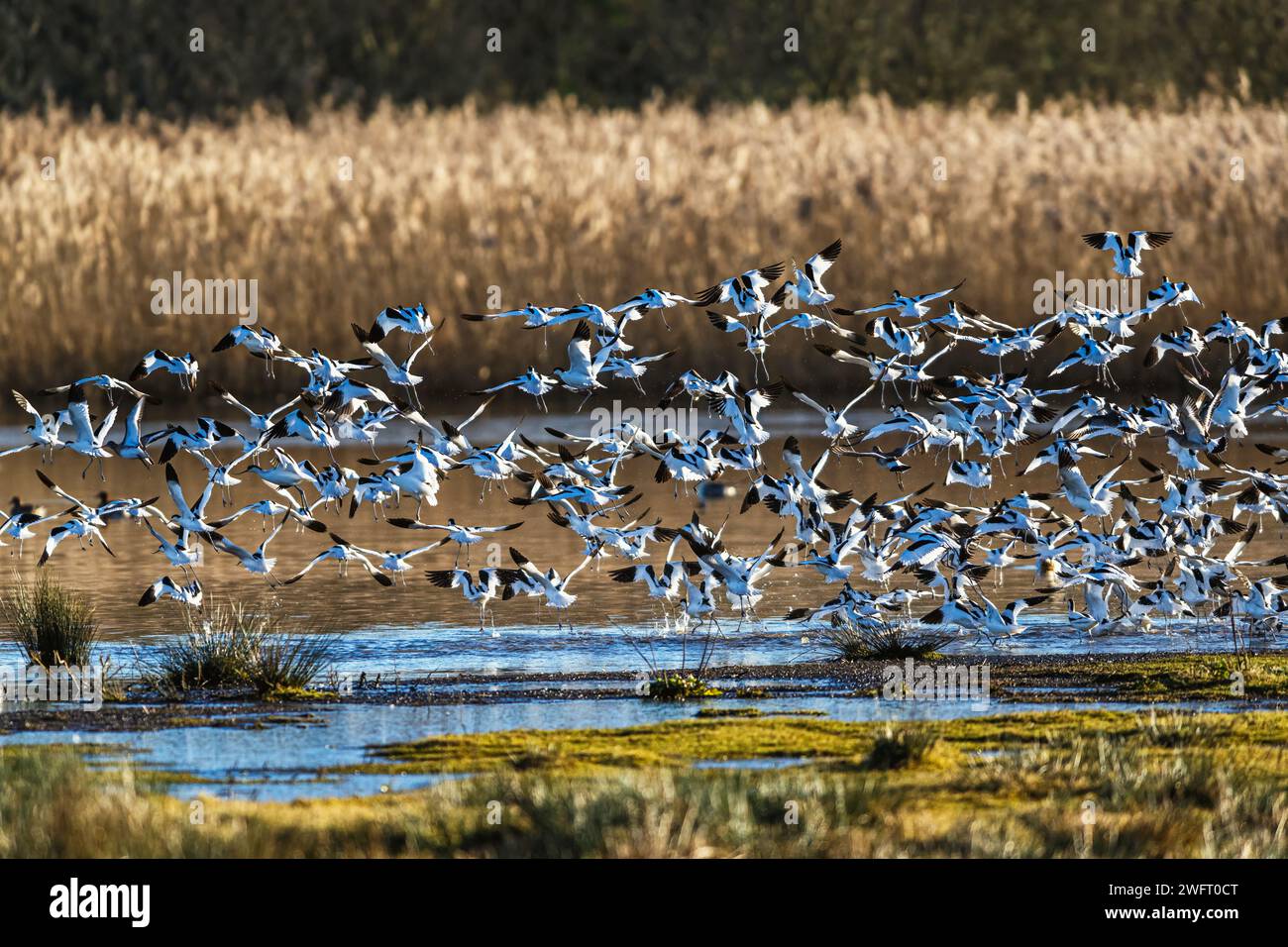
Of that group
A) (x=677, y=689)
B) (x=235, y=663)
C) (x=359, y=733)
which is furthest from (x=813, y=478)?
(x=359, y=733)

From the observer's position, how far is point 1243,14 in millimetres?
51844

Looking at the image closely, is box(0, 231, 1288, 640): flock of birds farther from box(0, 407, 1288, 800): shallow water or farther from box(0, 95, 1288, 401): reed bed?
box(0, 95, 1288, 401): reed bed

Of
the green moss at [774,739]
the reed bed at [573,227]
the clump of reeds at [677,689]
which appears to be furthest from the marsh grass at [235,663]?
the reed bed at [573,227]

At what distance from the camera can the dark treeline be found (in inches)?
1865

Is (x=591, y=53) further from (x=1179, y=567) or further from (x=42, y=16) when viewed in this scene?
(x=1179, y=567)

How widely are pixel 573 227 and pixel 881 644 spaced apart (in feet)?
43.0

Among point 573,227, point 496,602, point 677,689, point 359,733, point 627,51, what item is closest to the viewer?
point 359,733

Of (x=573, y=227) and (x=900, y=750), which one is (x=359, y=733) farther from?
(x=573, y=227)

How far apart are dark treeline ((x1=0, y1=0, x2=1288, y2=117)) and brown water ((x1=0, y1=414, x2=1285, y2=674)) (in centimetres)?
2884

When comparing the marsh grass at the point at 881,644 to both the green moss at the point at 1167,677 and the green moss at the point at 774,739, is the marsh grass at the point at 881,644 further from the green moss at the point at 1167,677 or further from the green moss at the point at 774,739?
the green moss at the point at 774,739

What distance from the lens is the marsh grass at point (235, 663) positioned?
11172 millimetres

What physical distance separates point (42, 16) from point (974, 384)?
37722 millimetres

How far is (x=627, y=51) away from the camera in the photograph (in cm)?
5088

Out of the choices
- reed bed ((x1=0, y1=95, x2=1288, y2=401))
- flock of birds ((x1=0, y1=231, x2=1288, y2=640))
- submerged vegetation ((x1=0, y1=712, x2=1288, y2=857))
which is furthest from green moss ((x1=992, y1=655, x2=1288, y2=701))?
reed bed ((x1=0, y1=95, x2=1288, y2=401))
